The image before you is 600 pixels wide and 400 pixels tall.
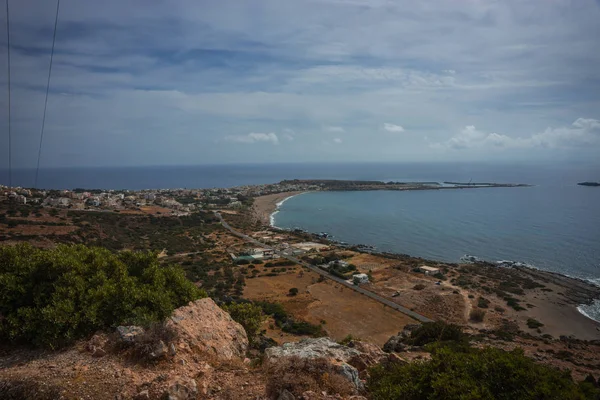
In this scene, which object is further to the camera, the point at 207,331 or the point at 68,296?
the point at 207,331

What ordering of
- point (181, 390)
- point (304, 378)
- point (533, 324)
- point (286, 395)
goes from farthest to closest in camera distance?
point (533, 324) → point (304, 378) → point (181, 390) → point (286, 395)

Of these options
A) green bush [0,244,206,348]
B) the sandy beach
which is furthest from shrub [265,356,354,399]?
the sandy beach

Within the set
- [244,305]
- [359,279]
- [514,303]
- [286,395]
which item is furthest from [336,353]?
[514,303]

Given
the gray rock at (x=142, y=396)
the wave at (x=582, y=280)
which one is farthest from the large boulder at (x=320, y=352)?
the wave at (x=582, y=280)

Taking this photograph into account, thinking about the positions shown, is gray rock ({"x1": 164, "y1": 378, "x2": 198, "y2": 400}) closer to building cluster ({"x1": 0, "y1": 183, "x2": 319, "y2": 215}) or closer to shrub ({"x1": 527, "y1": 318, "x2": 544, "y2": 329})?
shrub ({"x1": 527, "y1": 318, "x2": 544, "y2": 329})

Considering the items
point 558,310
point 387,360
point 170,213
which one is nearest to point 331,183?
point 170,213

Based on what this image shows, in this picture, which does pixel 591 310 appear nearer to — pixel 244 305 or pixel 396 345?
pixel 396 345
